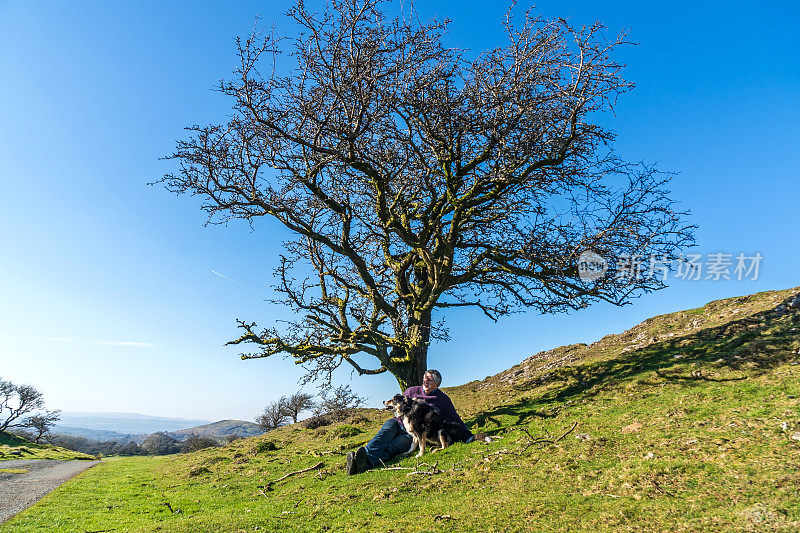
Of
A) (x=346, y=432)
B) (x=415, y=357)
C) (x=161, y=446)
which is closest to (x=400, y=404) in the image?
(x=415, y=357)

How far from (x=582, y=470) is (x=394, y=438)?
550 centimetres

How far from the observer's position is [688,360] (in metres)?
13.2

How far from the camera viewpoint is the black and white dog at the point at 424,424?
11070 millimetres

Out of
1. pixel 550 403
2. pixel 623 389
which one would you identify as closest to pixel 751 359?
pixel 623 389

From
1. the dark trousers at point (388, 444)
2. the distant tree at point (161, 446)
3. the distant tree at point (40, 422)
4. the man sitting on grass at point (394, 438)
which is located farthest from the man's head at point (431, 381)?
the distant tree at point (40, 422)

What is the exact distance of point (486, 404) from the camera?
17.1 meters

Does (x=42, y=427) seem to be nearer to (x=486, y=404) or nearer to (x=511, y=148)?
(x=486, y=404)

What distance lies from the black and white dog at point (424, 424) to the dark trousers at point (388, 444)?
0.25 m

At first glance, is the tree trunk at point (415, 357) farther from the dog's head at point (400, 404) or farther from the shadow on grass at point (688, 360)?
the dog's head at point (400, 404)

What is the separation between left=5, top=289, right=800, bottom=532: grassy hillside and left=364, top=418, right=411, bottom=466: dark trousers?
68 cm

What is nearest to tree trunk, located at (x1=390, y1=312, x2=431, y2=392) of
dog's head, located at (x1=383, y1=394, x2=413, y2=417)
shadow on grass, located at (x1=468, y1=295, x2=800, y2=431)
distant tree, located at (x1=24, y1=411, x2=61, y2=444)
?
shadow on grass, located at (x1=468, y1=295, x2=800, y2=431)

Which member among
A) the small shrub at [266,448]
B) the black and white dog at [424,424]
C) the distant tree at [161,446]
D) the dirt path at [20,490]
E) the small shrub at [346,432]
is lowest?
the distant tree at [161,446]

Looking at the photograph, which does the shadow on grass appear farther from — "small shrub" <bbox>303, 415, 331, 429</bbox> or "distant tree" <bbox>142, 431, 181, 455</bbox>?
"distant tree" <bbox>142, 431, 181, 455</bbox>

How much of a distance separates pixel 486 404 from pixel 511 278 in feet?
17.7
